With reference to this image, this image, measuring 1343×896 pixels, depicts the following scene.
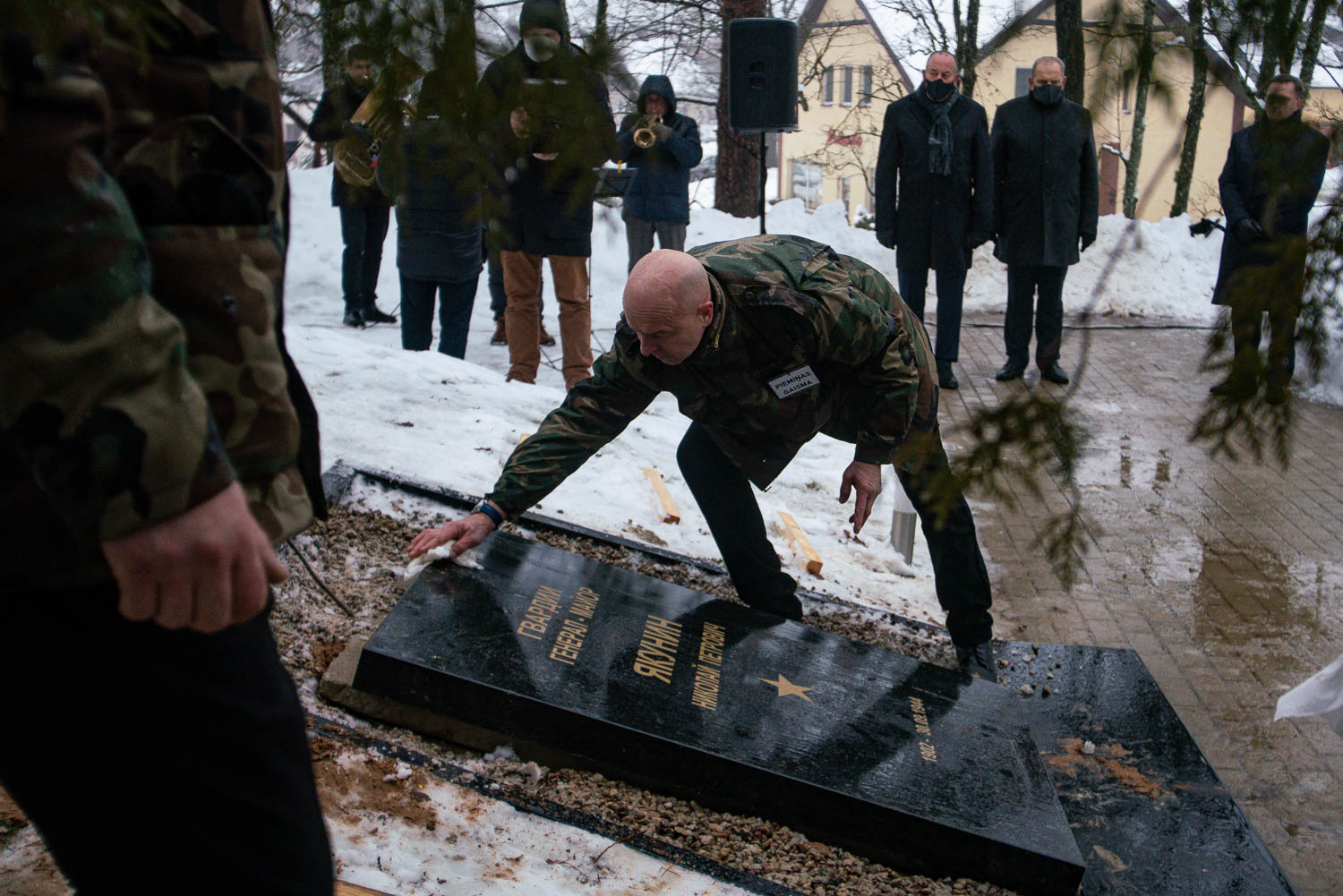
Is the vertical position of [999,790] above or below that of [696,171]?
below

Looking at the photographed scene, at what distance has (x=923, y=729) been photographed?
8.76 ft

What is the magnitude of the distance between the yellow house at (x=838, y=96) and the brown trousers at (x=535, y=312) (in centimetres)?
395

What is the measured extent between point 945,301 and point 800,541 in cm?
341

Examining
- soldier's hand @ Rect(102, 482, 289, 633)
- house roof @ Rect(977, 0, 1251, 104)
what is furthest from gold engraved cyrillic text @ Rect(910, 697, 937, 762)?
soldier's hand @ Rect(102, 482, 289, 633)

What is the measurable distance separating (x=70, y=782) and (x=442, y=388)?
14.5ft

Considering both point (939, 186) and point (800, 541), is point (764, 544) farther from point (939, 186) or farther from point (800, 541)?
point (939, 186)

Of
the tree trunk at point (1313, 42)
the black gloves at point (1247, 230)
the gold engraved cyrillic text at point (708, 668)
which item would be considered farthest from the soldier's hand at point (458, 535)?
the black gloves at point (1247, 230)

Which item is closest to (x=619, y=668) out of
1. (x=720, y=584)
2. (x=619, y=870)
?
(x=619, y=870)

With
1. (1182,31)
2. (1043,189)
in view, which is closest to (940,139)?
(1043,189)

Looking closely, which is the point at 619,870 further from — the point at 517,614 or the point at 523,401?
the point at 523,401

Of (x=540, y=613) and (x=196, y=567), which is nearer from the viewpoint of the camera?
(x=196, y=567)

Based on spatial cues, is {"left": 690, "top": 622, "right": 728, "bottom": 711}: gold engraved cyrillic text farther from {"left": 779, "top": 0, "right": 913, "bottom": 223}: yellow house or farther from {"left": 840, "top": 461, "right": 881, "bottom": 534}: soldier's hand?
{"left": 779, "top": 0, "right": 913, "bottom": 223}: yellow house

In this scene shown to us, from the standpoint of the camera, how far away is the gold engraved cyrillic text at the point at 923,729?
2.57m

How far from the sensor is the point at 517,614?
2.72m
